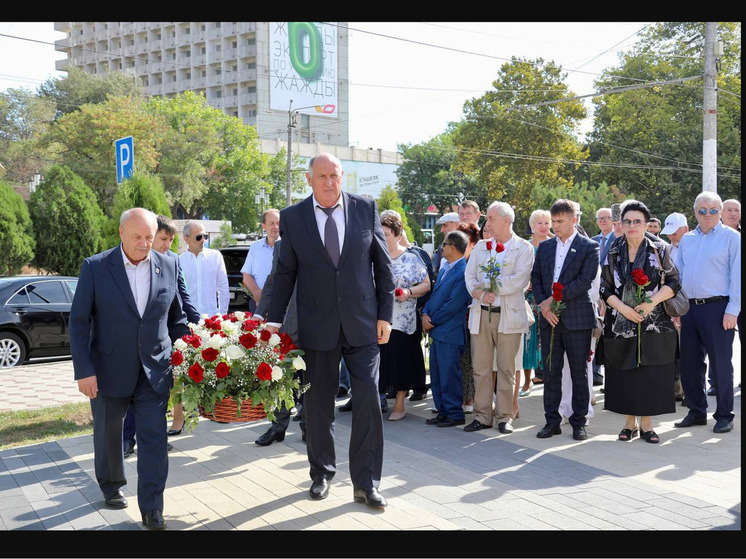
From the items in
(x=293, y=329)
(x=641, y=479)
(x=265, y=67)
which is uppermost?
(x=265, y=67)

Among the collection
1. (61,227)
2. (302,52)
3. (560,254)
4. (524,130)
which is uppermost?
(302,52)

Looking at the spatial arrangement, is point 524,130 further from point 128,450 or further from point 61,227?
point 128,450

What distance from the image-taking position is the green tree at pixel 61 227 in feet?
94.8

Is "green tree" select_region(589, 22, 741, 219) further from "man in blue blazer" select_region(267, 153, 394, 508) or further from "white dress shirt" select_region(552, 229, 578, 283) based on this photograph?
"man in blue blazer" select_region(267, 153, 394, 508)

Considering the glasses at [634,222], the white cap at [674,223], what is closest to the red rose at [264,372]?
the glasses at [634,222]

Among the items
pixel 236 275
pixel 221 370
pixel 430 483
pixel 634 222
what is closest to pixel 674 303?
pixel 634 222

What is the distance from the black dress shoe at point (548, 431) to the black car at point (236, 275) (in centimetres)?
774

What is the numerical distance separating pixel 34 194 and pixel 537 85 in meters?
22.5

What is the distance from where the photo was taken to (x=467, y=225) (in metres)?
8.58

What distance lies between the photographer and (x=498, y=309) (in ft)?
24.5

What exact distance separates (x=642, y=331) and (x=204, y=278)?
14.5ft

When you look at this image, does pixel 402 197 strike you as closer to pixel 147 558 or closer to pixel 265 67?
pixel 265 67

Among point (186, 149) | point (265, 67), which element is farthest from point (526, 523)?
point (265, 67)

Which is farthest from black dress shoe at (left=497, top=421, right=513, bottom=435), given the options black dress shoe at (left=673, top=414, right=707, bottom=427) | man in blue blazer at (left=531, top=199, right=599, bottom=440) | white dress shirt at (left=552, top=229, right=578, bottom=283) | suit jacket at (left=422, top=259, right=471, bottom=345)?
black dress shoe at (left=673, top=414, right=707, bottom=427)
